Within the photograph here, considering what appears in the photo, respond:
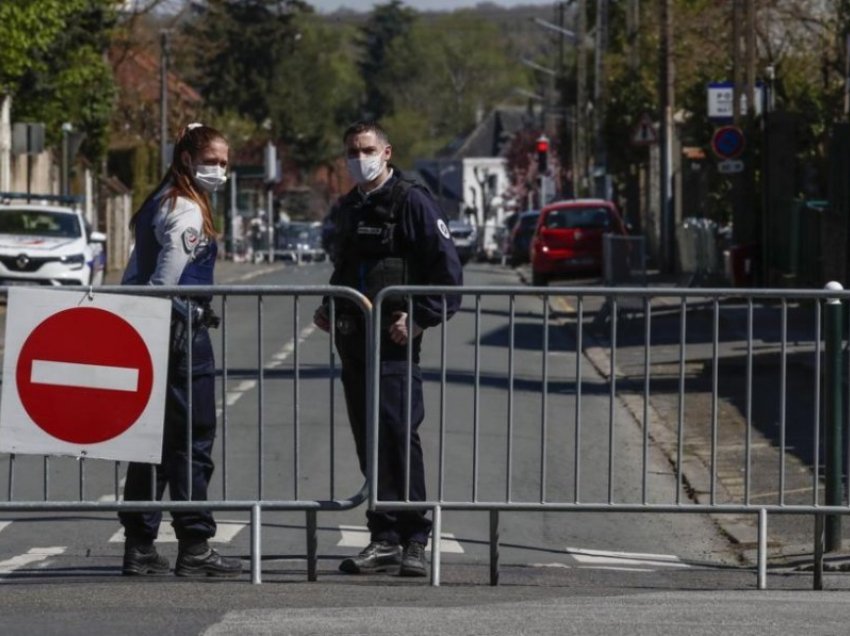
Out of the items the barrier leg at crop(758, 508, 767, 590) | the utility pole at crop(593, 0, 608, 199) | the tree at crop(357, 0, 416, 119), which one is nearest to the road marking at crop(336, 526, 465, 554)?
the barrier leg at crop(758, 508, 767, 590)

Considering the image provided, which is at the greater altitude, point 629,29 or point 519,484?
point 629,29

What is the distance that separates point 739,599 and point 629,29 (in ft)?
154

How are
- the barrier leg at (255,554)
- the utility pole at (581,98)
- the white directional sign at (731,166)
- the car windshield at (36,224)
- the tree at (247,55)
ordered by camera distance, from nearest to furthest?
the barrier leg at (255,554) → the car windshield at (36,224) → the white directional sign at (731,166) → the utility pole at (581,98) → the tree at (247,55)

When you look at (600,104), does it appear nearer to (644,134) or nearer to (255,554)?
(644,134)

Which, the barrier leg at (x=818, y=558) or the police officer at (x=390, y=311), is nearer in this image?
the barrier leg at (x=818, y=558)

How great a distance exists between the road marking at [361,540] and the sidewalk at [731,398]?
101 cm

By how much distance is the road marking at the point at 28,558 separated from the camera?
8.50 meters

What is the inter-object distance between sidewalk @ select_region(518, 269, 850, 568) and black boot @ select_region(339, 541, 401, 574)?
124cm

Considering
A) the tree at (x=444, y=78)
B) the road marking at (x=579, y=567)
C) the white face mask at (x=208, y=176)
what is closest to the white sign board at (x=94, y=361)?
the white face mask at (x=208, y=176)

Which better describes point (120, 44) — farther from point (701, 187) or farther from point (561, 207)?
point (561, 207)

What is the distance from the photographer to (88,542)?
943 cm

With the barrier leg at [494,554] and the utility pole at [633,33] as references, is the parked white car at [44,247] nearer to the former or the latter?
the barrier leg at [494,554]

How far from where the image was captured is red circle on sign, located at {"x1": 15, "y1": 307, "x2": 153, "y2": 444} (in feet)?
26.7

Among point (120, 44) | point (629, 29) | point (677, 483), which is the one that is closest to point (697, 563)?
point (677, 483)
